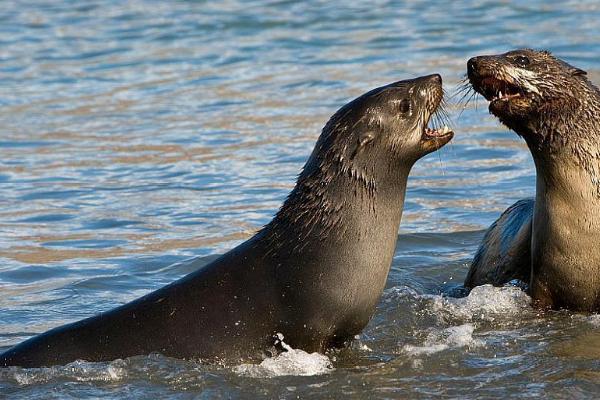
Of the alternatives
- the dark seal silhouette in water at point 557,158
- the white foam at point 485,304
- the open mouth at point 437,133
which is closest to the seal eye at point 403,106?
the open mouth at point 437,133

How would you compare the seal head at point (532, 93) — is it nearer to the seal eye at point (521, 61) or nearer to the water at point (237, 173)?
the seal eye at point (521, 61)

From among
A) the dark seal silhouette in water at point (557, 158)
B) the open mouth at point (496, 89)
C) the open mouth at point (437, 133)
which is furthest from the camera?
the open mouth at point (496, 89)

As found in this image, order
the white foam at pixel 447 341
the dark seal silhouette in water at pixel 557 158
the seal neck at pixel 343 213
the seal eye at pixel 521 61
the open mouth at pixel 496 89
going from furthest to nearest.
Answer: the seal eye at pixel 521 61 → the open mouth at pixel 496 89 → the dark seal silhouette in water at pixel 557 158 → the white foam at pixel 447 341 → the seal neck at pixel 343 213

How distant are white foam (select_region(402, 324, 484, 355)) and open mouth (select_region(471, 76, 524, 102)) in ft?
4.95

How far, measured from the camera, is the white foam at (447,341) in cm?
768

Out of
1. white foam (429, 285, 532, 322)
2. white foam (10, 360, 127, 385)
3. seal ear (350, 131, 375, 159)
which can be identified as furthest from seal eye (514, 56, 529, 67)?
white foam (10, 360, 127, 385)

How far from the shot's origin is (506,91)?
8.45m

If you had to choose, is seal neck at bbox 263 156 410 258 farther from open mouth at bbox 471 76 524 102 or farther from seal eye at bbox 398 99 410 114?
open mouth at bbox 471 76 524 102

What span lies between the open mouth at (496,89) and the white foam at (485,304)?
1326 millimetres

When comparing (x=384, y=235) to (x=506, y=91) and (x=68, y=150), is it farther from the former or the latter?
(x=68, y=150)

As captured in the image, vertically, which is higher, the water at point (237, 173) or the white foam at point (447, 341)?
the water at point (237, 173)

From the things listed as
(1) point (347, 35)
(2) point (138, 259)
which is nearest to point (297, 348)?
(2) point (138, 259)

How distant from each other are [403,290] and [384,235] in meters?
2.02

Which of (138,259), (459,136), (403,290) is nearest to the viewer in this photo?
(403,290)
